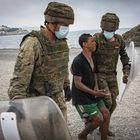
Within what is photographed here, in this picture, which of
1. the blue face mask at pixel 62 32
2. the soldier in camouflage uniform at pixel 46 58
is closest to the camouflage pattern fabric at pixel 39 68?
the soldier in camouflage uniform at pixel 46 58

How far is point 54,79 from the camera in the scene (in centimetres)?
467

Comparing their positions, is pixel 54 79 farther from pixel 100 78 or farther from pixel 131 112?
pixel 131 112

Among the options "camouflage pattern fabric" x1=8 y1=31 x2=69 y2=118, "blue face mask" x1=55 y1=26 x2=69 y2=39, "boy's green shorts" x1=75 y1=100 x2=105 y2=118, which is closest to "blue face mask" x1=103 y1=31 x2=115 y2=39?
"boy's green shorts" x1=75 y1=100 x2=105 y2=118

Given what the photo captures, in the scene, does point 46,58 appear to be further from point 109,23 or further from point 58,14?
point 109,23

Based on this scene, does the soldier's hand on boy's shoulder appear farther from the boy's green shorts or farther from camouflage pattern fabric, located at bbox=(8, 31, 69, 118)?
camouflage pattern fabric, located at bbox=(8, 31, 69, 118)

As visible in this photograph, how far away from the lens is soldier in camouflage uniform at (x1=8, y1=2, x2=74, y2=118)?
4.25 metres

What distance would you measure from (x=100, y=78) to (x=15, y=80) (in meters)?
2.42

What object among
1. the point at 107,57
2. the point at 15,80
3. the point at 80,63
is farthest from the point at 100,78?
the point at 15,80

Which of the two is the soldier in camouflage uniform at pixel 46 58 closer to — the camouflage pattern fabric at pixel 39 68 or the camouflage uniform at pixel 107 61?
the camouflage pattern fabric at pixel 39 68

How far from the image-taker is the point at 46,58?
453 cm

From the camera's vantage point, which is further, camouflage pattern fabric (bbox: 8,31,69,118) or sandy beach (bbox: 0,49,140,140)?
sandy beach (bbox: 0,49,140,140)

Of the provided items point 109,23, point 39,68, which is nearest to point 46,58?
point 39,68

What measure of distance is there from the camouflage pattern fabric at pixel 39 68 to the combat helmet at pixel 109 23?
179 centimetres

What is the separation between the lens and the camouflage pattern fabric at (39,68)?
423 centimetres
